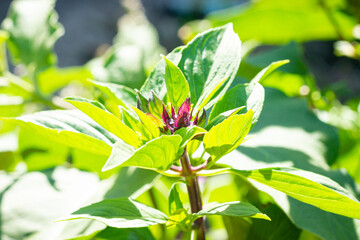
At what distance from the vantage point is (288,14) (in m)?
0.77

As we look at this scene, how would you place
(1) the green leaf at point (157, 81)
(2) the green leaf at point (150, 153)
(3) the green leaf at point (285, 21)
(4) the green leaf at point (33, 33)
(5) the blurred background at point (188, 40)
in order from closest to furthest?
1. (2) the green leaf at point (150, 153)
2. (1) the green leaf at point (157, 81)
3. (5) the blurred background at point (188, 40)
4. (4) the green leaf at point (33, 33)
5. (3) the green leaf at point (285, 21)

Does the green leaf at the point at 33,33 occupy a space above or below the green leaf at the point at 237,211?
above

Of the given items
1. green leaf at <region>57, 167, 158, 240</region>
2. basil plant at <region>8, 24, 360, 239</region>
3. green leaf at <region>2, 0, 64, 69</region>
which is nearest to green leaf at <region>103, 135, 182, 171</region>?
basil plant at <region>8, 24, 360, 239</region>

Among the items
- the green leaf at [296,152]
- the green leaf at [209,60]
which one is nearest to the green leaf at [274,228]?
the green leaf at [296,152]

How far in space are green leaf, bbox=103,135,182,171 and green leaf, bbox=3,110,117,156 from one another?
0.04 metres

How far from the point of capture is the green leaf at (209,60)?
12.7 inches

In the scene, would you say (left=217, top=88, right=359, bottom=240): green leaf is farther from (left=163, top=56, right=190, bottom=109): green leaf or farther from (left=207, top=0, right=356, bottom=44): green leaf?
(left=207, top=0, right=356, bottom=44): green leaf

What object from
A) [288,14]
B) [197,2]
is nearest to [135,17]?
[288,14]

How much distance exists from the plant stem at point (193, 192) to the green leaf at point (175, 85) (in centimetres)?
4

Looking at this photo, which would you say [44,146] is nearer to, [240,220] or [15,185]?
[15,185]

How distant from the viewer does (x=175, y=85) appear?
31cm

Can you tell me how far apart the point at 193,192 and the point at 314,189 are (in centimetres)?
11

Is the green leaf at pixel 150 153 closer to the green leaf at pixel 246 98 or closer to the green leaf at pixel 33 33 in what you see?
the green leaf at pixel 246 98

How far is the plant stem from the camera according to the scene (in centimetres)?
32
